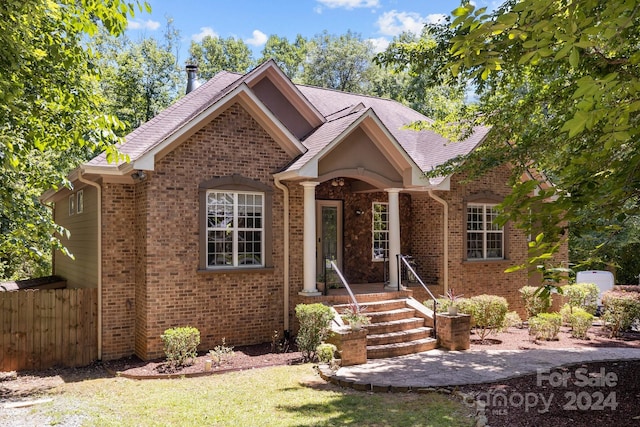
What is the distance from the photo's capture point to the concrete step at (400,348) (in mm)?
10508

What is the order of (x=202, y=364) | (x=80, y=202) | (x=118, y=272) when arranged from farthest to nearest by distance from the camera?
(x=80, y=202) < (x=118, y=272) < (x=202, y=364)

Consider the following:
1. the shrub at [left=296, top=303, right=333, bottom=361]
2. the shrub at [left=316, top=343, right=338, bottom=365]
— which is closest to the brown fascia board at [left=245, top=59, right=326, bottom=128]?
the shrub at [left=296, top=303, right=333, bottom=361]

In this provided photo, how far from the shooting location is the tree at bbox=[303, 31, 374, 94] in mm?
38203

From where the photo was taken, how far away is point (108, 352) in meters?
11.1

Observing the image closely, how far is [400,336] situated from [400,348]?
396mm

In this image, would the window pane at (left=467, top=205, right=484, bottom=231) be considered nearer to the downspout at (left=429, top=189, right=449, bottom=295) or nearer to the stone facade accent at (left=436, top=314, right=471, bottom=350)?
the downspout at (left=429, top=189, right=449, bottom=295)

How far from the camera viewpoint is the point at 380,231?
50.8 feet

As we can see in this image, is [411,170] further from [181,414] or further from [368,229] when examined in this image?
[181,414]

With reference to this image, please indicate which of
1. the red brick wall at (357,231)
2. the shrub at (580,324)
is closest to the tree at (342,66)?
the red brick wall at (357,231)

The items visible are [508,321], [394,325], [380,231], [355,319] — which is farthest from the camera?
[380,231]

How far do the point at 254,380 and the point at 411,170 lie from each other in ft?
22.3

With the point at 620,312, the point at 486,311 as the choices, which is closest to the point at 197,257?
the point at 486,311

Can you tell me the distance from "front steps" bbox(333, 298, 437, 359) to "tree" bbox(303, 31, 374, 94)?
28090 millimetres

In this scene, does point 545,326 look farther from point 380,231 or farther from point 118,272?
point 118,272
